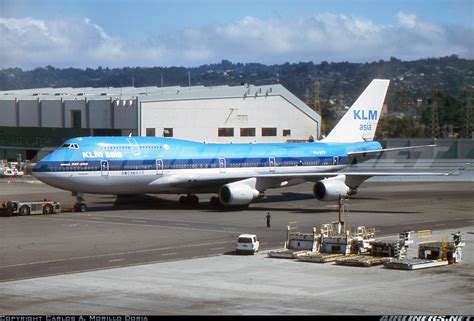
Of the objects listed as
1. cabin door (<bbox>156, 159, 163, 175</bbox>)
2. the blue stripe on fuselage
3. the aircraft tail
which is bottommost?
cabin door (<bbox>156, 159, 163, 175</bbox>)

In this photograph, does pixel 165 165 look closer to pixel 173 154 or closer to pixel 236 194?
pixel 173 154

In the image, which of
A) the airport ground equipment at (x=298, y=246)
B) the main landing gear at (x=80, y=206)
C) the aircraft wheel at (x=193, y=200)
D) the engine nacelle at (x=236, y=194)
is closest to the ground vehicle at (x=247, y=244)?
the airport ground equipment at (x=298, y=246)

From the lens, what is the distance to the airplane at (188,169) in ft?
211

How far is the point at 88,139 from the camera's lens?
65688 millimetres

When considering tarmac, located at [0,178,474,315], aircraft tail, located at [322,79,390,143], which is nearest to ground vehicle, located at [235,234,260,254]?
A: tarmac, located at [0,178,474,315]

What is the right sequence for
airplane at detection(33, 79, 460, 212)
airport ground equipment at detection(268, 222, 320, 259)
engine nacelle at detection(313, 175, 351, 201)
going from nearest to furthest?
airport ground equipment at detection(268, 222, 320, 259) < airplane at detection(33, 79, 460, 212) < engine nacelle at detection(313, 175, 351, 201)

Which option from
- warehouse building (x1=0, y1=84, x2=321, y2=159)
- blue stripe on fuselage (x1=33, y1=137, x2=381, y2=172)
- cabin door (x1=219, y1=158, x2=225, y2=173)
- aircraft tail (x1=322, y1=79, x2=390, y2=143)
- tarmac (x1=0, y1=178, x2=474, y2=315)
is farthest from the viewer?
warehouse building (x1=0, y1=84, x2=321, y2=159)

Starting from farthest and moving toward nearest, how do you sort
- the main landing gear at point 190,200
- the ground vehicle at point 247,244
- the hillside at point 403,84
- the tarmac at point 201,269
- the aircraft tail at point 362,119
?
1. the hillside at point 403,84
2. the aircraft tail at point 362,119
3. the main landing gear at point 190,200
4. the ground vehicle at point 247,244
5. the tarmac at point 201,269

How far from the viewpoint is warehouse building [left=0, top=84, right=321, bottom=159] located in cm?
10844

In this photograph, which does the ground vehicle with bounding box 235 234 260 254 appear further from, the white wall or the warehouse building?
the white wall

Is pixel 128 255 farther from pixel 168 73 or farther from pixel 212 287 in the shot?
pixel 168 73

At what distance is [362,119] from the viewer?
83188 mm

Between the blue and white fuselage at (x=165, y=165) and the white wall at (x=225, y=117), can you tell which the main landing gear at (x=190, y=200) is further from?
the white wall at (x=225, y=117)

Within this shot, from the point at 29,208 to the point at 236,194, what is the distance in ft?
50.9
